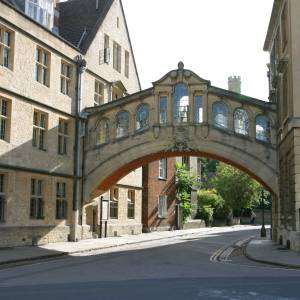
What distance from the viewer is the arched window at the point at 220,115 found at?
27705 millimetres

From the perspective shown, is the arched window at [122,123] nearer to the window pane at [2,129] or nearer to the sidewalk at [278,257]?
the window pane at [2,129]

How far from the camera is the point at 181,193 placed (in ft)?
159

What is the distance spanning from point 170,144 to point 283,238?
762 centimetres

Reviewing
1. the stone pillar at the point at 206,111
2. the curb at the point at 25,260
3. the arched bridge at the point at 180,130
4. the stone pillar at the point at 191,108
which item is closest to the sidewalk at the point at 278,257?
the arched bridge at the point at 180,130

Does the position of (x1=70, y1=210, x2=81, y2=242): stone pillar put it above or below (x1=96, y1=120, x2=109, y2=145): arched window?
below

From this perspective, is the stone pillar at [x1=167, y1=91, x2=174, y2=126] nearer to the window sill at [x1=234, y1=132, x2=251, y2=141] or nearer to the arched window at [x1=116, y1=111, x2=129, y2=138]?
the arched window at [x1=116, y1=111, x2=129, y2=138]

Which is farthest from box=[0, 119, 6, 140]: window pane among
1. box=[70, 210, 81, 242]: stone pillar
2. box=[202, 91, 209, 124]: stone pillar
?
box=[202, 91, 209, 124]: stone pillar

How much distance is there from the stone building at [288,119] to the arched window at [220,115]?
2.75 meters

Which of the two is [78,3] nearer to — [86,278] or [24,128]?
[24,128]

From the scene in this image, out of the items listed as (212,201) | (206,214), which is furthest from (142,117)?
(212,201)

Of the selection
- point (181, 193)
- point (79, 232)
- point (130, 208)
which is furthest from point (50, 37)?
point (181, 193)

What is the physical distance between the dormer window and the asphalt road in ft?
45.7

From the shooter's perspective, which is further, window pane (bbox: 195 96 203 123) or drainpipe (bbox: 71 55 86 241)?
drainpipe (bbox: 71 55 86 241)

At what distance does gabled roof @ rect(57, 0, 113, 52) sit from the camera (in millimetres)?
31422
